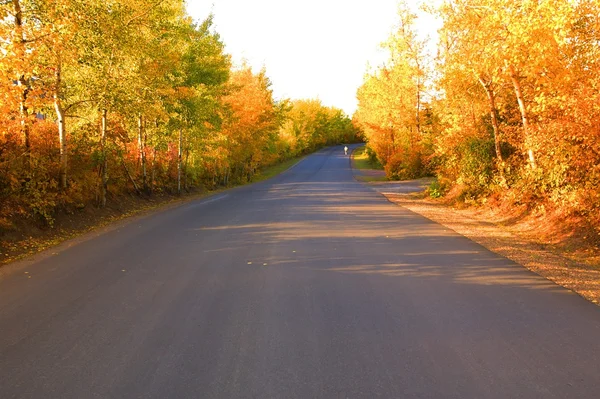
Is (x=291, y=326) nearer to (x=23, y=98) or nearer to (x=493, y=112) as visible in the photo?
(x=23, y=98)

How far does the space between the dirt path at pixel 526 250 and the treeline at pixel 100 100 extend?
32.2 feet

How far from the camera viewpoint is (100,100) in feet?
47.3

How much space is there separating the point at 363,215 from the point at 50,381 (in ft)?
40.5

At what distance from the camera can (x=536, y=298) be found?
6191 mm

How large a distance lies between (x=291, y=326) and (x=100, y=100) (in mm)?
11916

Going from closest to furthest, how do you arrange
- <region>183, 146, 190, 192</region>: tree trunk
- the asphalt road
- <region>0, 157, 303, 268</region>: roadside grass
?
the asphalt road
<region>0, 157, 303, 268</region>: roadside grass
<region>183, 146, 190, 192</region>: tree trunk

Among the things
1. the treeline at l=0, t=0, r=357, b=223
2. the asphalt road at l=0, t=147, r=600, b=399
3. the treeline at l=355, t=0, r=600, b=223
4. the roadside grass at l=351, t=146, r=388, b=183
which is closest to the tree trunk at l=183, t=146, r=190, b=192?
the treeline at l=0, t=0, r=357, b=223

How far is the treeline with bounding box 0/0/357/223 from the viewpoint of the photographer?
10438mm

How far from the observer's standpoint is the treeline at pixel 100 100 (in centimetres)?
1044

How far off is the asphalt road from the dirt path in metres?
0.38

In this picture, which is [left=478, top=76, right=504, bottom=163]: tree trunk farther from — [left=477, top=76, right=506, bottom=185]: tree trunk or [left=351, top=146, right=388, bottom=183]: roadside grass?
[left=351, top=146, right=388, bottom=183]: roadside grass

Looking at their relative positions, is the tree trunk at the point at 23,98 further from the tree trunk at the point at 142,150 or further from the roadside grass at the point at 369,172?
the roadside grass at the point at 369,172

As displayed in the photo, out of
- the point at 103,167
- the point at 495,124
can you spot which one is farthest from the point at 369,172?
the point at 103,167

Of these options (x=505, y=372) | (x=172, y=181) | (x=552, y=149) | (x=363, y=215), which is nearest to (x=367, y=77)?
(x=172, y=181)
